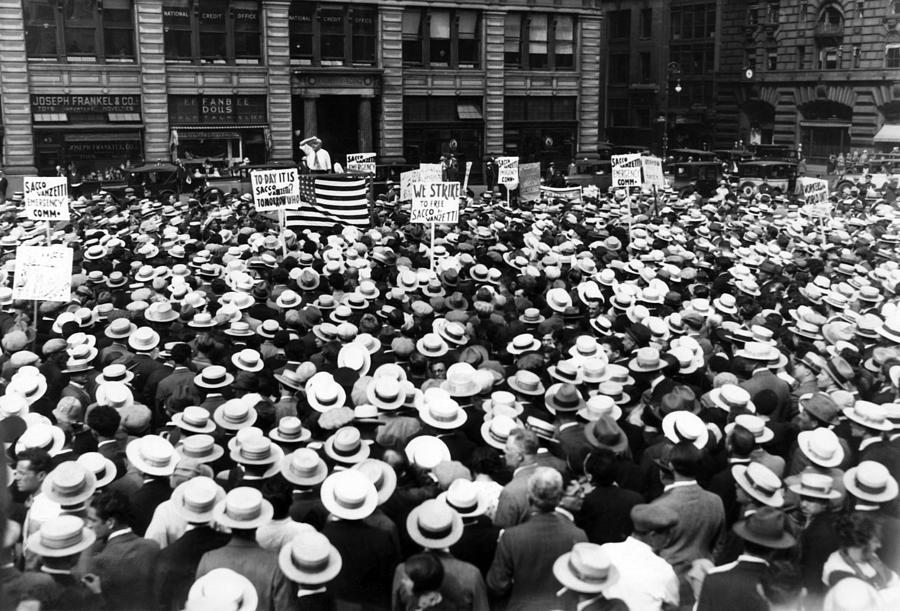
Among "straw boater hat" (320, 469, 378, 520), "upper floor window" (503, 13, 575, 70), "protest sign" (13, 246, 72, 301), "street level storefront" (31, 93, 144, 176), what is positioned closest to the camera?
"straw boater hat" (320, 469, 378, 520)

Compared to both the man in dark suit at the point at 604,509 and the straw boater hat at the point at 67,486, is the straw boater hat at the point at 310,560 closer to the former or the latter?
the straw boater hat at the point at 67,486

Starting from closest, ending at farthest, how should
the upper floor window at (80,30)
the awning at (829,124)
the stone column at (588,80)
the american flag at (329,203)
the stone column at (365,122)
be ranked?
the american flag at (329,203)
the upper floor window at (80,30)
the stone column at (365,122)
the stone column at (588,80)
the awning at (829,124)

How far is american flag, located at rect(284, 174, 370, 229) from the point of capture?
20.1m

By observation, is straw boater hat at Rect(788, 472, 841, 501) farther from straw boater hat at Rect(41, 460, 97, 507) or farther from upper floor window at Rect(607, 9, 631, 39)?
upper floor window at Rect(607, 9, 631, 39)

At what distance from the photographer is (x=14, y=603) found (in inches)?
182

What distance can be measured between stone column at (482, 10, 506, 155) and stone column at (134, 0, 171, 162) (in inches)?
579

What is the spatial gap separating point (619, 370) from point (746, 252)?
8139mm

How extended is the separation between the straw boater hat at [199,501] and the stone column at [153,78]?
107 feet

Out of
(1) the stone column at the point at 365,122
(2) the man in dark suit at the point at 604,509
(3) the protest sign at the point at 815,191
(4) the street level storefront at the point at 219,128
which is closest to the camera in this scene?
(2) the man in dark suit at the point at 604,509

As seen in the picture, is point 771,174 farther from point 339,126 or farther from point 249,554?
point 249,554

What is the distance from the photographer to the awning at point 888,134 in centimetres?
4754

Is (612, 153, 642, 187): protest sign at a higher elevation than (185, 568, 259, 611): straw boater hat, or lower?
higher

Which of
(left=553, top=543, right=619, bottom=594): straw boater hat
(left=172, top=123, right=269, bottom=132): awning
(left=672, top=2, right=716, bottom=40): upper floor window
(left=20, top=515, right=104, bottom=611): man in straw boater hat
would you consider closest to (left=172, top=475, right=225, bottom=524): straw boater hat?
(left=20, top=515, right=104, bottom=611): man in straw boater hat

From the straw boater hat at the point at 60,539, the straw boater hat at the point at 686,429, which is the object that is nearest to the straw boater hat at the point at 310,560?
the straw boater hat at the point at 60,539
